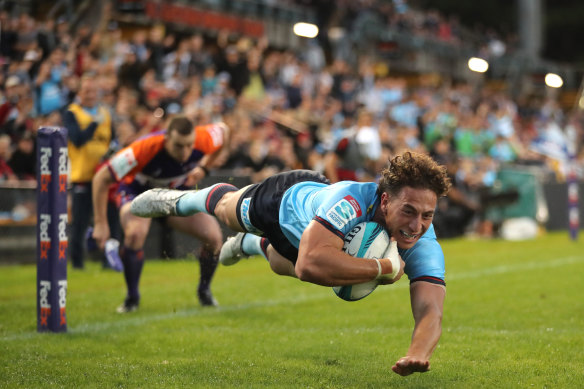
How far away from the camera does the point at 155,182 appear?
8797mm

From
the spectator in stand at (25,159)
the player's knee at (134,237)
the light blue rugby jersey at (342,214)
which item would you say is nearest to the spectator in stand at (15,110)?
the spectator in stand at (25,159)

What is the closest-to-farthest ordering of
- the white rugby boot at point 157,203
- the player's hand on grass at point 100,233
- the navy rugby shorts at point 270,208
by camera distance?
the navy rugby shorts at point 270,208
the white rugby boot at point 157,203
the player's hand on grass at point 100,233

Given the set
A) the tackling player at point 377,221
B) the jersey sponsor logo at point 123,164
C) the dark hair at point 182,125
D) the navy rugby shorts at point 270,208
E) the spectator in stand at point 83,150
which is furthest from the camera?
the spectator in stand at point 83,150

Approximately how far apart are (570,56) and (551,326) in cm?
4728

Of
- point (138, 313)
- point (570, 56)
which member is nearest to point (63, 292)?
point (138, 313)

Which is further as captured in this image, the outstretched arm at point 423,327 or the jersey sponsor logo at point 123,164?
the jersey sponsor logo at point 123,164

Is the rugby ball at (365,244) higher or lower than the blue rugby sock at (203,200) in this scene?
lower

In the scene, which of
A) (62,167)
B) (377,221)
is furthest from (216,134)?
(377,221)

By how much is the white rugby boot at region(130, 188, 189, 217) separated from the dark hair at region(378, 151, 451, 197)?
254 cm

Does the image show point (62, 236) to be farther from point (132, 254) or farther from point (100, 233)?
point (132, 254)

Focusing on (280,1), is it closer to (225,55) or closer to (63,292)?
(225,55)

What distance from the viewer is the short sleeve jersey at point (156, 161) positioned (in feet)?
27.3

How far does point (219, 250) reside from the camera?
27.8 ft

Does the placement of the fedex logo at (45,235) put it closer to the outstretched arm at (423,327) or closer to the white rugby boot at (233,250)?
the white rugby boot at (233,250)
